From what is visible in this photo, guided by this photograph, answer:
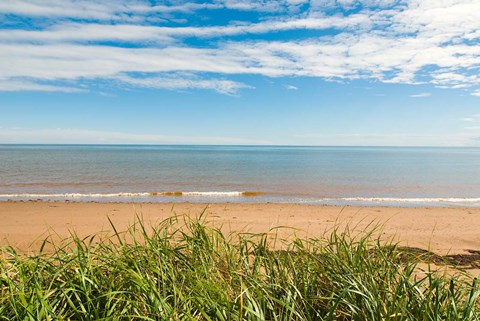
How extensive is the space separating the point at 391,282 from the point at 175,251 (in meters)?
1.78

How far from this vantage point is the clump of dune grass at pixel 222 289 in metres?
2.13

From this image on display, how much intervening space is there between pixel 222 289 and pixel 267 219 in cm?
958

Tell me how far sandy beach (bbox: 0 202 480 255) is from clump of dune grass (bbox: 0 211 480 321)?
5515 mm

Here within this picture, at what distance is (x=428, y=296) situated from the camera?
2.19 m

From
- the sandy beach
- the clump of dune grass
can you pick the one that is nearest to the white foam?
the sandy beach

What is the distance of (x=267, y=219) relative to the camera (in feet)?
39.1

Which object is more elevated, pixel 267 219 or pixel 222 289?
pixel 222 289

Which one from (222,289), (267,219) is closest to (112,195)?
(267,219)

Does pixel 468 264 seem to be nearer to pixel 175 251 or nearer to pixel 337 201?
pixel 175 251

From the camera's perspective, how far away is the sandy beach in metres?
9.10

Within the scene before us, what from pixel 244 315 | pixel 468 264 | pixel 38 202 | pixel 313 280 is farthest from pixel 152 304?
pixel 38 202

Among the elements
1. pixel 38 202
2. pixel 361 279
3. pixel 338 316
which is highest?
pixel 361 279

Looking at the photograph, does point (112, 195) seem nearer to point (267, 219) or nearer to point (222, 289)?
point (267, 219)

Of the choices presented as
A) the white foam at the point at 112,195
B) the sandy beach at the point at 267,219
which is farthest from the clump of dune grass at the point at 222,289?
the white foam at the point at 112,195
